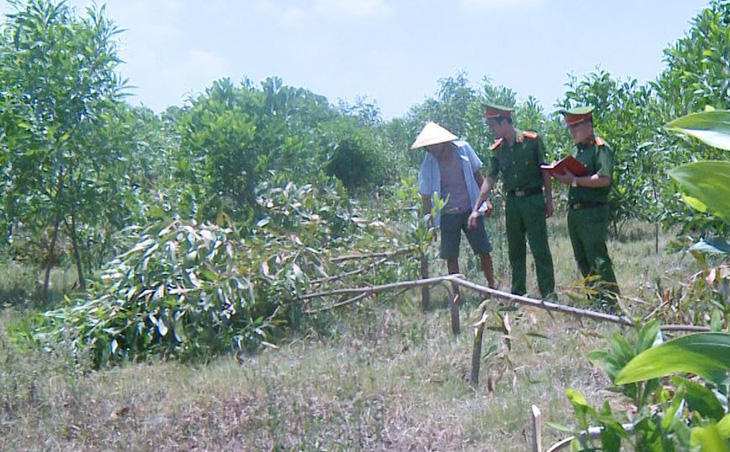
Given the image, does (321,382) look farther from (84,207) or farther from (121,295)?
(84,207)

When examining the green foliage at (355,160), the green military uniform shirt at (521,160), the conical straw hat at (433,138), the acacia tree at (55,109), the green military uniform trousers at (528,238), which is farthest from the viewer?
the green foliage at (355,160)

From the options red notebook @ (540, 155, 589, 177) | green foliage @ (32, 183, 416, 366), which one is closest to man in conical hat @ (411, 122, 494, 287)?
red notebook @ (540, 155, 589, 177)

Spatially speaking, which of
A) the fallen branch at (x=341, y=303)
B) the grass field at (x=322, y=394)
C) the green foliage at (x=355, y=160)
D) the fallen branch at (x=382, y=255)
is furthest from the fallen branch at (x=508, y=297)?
the green foliage at (x=355, y=160)

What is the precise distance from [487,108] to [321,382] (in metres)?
3.32

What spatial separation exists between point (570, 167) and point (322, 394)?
9.63 ft

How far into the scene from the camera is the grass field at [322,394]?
4.15 m

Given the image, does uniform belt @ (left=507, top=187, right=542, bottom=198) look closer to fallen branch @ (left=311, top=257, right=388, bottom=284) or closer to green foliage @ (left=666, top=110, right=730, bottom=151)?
fallen branch @ (left=311, top=257, right=388, bottom=284)

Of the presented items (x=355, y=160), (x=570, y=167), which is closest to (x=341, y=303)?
(x=570, y=167)

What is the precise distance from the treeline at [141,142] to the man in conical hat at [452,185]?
2.84ft

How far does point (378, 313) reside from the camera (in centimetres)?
640

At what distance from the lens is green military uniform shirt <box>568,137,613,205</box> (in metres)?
6.33

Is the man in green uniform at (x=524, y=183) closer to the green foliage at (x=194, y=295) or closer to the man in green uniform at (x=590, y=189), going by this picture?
the man in green uniform at (x=590, y=189)

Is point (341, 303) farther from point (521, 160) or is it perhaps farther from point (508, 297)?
point (508, 297)

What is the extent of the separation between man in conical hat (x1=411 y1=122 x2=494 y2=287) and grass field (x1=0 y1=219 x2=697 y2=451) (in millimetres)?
1492
